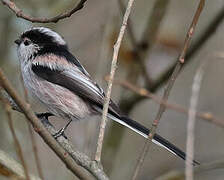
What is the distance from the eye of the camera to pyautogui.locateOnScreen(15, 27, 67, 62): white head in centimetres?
399

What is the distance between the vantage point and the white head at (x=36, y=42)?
13.1ft

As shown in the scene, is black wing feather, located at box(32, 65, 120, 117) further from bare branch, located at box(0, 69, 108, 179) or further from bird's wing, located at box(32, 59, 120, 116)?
bare branch, located at box(0, 69, 108, 179)

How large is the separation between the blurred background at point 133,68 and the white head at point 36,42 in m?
0.46

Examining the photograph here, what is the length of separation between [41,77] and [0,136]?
0.99m

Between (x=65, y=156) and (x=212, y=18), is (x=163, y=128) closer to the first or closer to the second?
(x=212, y=18)

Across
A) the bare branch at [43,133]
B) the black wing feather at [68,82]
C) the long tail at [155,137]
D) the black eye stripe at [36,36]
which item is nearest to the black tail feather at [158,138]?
the long tail at [155,137]

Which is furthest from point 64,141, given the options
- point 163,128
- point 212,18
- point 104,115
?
point 163,128

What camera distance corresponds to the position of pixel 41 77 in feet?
12.6

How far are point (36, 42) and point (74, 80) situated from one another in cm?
51

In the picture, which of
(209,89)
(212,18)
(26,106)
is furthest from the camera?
(209,89)

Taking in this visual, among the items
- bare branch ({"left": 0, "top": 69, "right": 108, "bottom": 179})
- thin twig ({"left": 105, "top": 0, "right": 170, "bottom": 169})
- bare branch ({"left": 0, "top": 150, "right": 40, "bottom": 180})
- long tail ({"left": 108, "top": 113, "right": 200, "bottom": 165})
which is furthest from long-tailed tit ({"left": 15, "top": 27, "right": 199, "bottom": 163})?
bare branch ({"left": 0, "top": 69, "right": 108, "bottom": 179})

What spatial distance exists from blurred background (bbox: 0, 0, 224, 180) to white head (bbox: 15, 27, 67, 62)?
1.50ft

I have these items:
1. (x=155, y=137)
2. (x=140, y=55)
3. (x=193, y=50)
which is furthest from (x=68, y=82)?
(x=193, y=50)

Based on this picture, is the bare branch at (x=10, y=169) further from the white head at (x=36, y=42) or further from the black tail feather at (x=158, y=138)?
the white head at (x=36, y=42)
